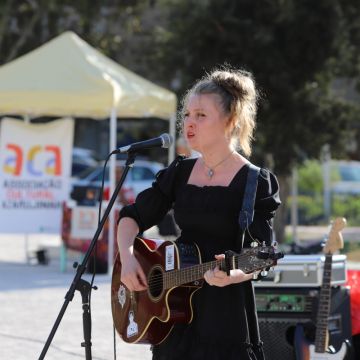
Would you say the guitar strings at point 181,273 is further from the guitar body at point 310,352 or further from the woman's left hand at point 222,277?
the guitar body at point 310,352

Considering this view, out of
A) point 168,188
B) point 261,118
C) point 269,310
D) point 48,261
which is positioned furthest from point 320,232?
point 168,188

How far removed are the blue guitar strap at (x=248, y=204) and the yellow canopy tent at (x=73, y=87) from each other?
7.17m

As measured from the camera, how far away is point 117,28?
2991 cm

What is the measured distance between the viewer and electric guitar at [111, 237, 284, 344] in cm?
343

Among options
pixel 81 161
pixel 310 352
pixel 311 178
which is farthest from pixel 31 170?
pixel 81 161

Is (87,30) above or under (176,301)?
above

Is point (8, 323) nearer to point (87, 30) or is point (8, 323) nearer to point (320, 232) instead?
point (320, 232)

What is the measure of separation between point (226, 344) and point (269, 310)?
2138 mm

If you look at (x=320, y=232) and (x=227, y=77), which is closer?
(x=227, y=77)

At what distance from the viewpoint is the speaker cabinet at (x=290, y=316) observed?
5.51m

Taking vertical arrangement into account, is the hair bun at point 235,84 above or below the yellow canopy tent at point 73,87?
below

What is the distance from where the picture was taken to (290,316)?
566cm

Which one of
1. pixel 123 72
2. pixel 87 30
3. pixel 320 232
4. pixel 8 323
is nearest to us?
pixel 8 323

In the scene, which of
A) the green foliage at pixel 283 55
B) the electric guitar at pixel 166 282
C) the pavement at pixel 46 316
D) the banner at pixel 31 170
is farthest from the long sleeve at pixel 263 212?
the green foliage at pixel 283 55
